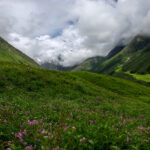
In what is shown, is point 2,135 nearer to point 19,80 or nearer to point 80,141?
point 80,141

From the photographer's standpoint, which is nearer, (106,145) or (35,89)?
(106,145)

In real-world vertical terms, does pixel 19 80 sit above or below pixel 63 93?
above

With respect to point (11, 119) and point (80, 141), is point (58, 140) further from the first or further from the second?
point (11, 119)

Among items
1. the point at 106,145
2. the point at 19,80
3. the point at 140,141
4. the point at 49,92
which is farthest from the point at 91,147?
the point at 19,80

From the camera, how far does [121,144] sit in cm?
307

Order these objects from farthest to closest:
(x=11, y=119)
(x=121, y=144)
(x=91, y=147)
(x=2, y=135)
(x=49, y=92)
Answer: (x=49, y=92) < (x=11, y=119) < (x=2, y=135) < (x=121, y=144) < (x=91, y=147)

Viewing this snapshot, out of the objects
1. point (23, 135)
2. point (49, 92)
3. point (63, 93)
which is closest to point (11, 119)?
point (23, 135)

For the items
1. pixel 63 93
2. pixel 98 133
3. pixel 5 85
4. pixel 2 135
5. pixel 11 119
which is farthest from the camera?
pixel 63 93

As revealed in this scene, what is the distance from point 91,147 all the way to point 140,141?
146 cm

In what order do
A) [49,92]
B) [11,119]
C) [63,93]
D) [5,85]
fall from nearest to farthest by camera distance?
[11,119] → [5,85] → [49,92] → [63,93]

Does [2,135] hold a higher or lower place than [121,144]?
lower

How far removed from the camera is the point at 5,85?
14.6m

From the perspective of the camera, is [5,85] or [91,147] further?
[5,85]

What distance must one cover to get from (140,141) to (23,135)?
333 centimetres
